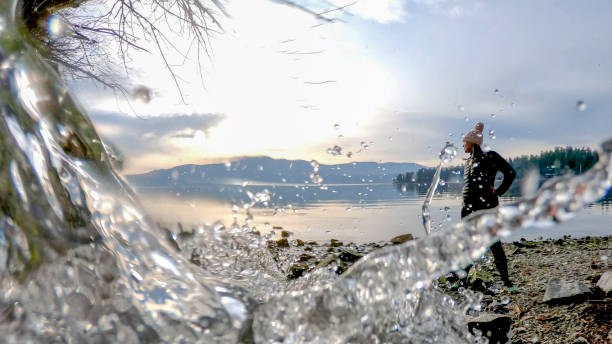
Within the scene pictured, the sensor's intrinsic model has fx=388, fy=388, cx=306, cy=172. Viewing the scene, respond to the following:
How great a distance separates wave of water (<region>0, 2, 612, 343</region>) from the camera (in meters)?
0.88

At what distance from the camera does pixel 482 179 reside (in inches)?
123

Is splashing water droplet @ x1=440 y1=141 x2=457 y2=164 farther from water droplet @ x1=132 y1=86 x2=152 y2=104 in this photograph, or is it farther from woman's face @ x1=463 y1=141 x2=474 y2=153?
water droplet @ x1=132 y1=86 x2=152 y2=104

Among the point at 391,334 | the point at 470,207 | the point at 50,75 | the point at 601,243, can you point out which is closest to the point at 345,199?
the point at 470,207

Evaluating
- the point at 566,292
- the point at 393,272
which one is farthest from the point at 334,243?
the point at 393,272

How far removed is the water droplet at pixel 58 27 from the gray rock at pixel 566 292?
387 centimetres

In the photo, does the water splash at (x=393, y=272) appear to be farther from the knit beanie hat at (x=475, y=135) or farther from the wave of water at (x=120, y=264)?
the knit beanie hat at (x=475, y=135)

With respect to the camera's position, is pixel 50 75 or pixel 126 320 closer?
pixel 126 320

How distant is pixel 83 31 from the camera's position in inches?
110

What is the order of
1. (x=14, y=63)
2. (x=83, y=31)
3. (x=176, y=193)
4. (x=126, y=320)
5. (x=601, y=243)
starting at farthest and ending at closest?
(x=601, y=243) < (x=83, y=31) < (x=176, y=193) < (x=14, y=63) < (x=126, y=320)

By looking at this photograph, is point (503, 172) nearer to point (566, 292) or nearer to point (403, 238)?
point (566, 292)

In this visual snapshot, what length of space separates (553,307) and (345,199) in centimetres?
172

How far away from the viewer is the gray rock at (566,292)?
103 inches

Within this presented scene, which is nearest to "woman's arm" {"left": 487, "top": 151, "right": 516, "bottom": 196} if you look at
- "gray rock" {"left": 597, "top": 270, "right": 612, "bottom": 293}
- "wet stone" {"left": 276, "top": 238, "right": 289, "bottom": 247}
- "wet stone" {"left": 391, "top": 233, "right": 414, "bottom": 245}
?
"gray rock" {"left": 597, "top": 270, "right": 612, "bottom": 293}

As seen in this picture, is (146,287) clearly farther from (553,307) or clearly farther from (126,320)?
(553,307)
